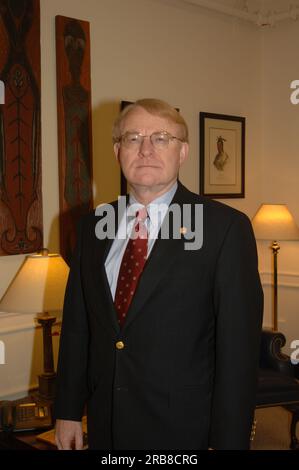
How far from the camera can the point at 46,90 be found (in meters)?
3.18

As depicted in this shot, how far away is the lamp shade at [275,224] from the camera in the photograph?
4.12 metres

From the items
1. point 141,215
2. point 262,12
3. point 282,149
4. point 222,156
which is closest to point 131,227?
point 141,215

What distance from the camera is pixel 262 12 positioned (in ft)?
14.7

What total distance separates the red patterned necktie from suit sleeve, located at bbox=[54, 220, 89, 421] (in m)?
0.21

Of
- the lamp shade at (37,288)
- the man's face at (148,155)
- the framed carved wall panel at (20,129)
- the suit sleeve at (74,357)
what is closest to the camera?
the man's face at (148,155)

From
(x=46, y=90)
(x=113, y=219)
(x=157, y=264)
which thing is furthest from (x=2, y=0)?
(x=157, y=264)


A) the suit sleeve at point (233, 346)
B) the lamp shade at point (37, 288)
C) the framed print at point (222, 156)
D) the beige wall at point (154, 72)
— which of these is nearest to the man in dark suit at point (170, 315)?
the suit sleeve at point (233, 346)

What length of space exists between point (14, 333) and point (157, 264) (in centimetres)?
179

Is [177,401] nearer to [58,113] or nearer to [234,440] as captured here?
[234,440]

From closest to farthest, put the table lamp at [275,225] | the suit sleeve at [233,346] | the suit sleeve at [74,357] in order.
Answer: the suit sleeve at [233,346] < the suit sleeve at [74,357] < the table lamp at [275,225]

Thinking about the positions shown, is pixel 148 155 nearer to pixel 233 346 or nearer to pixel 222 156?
pixel 233 346

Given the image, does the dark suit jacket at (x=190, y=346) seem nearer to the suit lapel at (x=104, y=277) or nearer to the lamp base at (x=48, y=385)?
the suit lapel at (x=104, y=277)

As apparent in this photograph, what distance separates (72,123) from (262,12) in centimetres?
216

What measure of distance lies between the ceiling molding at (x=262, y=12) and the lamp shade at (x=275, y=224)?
1.50 meters
